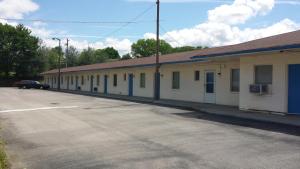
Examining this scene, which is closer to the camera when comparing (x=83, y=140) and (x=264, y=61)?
(x=83, y=140)

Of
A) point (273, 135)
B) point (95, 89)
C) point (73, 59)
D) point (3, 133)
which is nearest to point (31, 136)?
point (3, 133)

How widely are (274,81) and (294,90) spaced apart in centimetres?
103

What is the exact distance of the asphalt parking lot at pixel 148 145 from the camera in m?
7.78

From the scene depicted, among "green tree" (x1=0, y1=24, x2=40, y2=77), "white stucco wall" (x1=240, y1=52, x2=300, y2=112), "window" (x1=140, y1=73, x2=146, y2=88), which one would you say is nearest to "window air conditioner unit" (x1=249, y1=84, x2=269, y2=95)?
"white stucco wall" (x1=240, y1=52, x2=300, y2=112)

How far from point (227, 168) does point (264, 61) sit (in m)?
11.2

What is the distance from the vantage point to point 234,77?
22.5 meters

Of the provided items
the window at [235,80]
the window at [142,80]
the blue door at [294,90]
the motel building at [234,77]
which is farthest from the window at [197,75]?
the blue door at [294,90]

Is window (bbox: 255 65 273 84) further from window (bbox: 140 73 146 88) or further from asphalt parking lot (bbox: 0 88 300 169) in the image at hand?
window (bbox: 140 73 146 88)

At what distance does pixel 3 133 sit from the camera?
12.4 m

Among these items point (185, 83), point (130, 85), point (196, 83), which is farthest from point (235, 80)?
point (130, 85)

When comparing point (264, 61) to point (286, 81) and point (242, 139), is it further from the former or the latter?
point (242, 139)

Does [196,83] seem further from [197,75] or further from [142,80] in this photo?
[142,80]

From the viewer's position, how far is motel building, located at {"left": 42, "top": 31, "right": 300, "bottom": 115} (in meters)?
16.5

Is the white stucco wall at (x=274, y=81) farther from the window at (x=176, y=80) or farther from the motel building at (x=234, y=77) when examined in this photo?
the window at (x=176, y=80)
